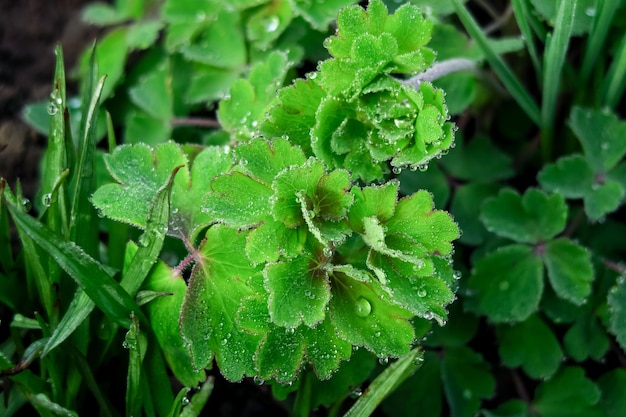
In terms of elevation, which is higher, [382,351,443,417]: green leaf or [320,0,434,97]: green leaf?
[320,0,434,97]: green leaf

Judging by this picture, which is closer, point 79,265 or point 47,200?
point 79,265

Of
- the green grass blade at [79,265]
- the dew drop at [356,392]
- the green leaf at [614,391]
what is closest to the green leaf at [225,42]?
the green grass blade at [79,265]

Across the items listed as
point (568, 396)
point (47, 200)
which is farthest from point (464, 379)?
point (47, 200)

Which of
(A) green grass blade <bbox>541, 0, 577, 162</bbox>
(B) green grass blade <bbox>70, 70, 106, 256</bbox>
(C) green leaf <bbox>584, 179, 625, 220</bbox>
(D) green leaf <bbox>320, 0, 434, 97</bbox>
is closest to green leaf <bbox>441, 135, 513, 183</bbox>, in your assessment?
(A) green grass blade <bbox>541, 0, 577, 162</bbox>

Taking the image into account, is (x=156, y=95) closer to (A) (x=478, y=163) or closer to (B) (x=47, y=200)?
(B) (x=47, y=200)

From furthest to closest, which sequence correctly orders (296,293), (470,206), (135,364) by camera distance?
(470,206), (135,364), (296,293)

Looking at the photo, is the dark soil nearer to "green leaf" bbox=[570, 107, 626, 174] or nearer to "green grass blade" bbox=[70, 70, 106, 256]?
"green grass blade" bbox=[70, 70, 106, 256]
